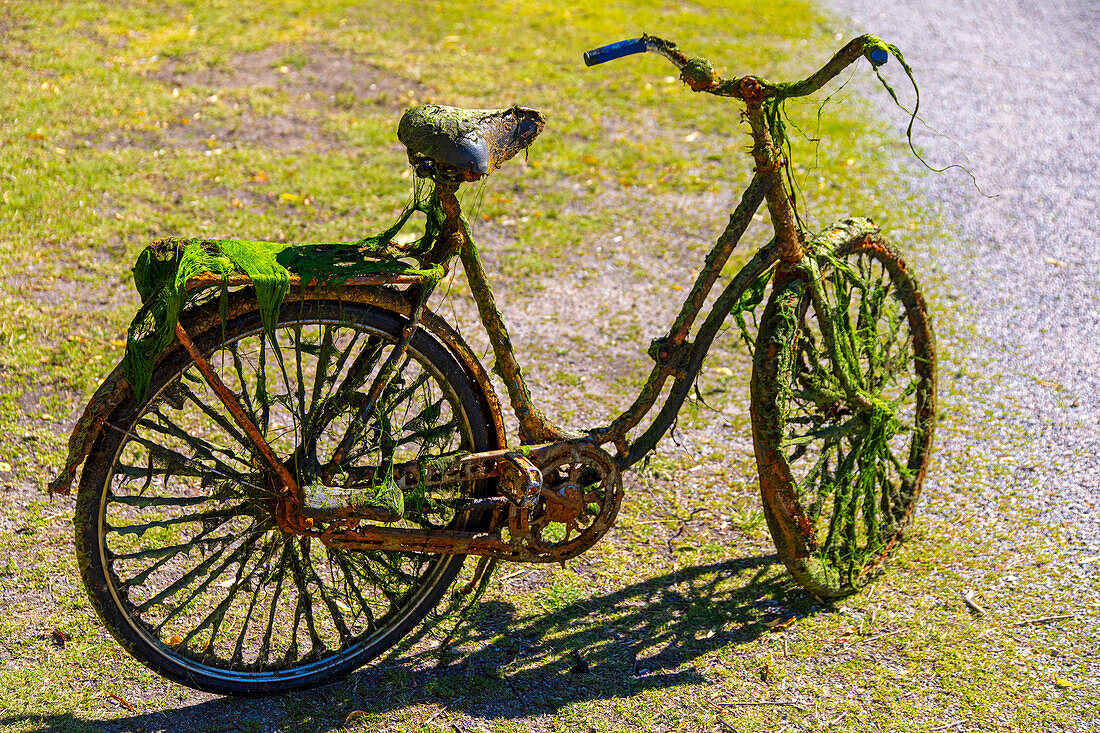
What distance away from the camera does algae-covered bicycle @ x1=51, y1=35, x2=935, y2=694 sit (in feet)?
9.03

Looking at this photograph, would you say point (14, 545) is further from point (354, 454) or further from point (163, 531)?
point (354, 454)

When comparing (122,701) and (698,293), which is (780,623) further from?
(122,701)

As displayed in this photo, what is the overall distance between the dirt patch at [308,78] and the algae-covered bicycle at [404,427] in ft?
15.5

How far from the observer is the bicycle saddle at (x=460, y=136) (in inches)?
111

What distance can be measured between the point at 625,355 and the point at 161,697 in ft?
9.00

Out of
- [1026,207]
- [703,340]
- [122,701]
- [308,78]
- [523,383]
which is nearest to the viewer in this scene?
[122,701]

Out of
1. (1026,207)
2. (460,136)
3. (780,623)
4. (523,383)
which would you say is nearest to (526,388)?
(523,383)

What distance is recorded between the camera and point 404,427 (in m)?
3.09

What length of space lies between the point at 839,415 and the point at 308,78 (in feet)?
18.7

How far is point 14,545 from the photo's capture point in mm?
3627

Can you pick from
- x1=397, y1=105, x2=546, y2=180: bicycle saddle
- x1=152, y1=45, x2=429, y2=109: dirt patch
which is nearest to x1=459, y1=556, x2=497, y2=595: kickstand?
x1=397, y1=105, x2=546, y2=180: bicycle saddle

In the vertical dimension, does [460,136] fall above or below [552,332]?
above

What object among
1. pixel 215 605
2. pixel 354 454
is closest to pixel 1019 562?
pixel 354 454

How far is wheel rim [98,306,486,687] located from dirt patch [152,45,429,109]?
4725 mm
